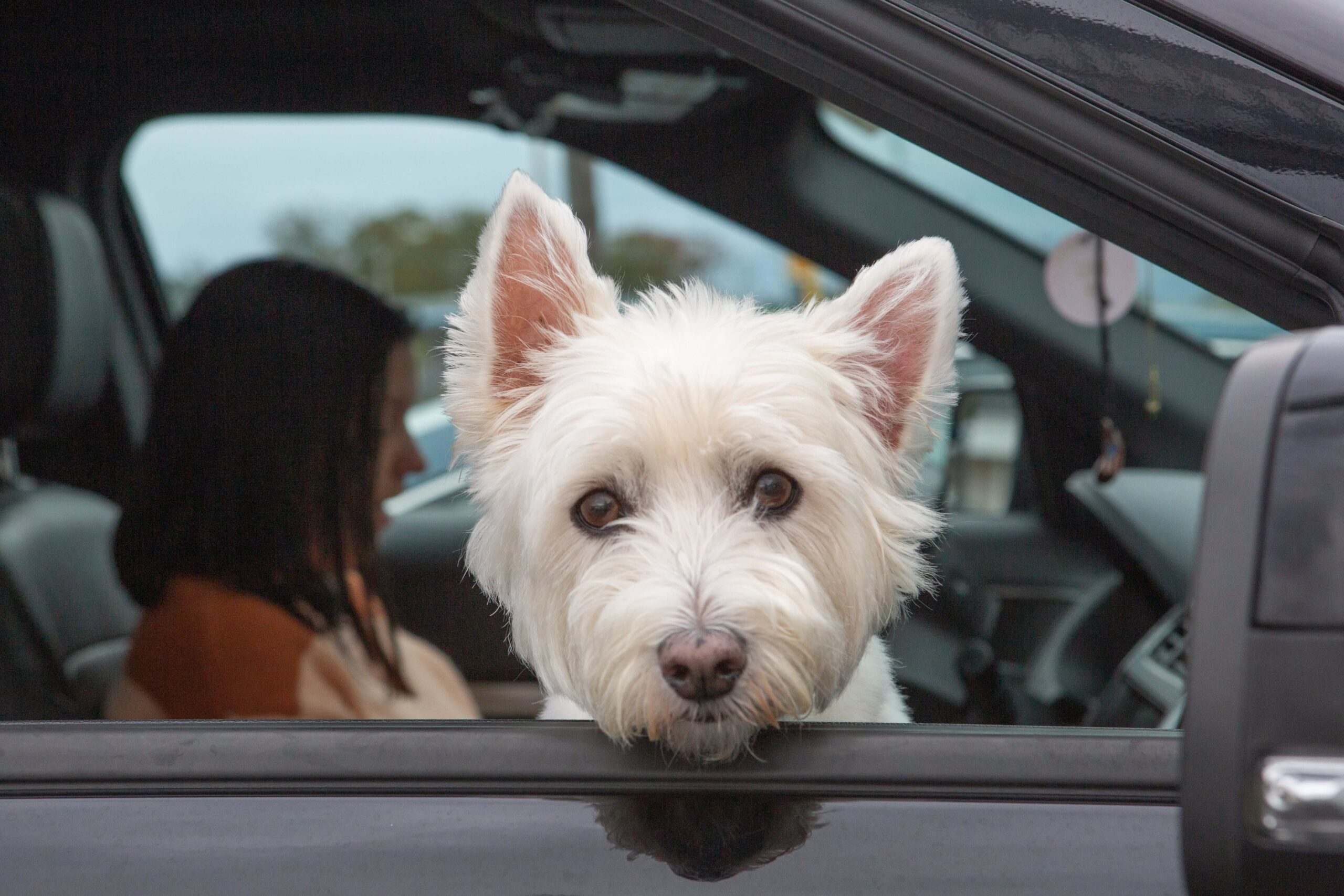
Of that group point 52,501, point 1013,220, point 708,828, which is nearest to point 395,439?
point 52,501

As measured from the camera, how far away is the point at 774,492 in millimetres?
1584

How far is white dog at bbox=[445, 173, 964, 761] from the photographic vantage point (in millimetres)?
1392

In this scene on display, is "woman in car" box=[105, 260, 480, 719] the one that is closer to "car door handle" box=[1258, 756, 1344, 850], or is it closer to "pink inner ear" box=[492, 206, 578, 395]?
"pink inner ear" box=[492, 206, 578, 395]

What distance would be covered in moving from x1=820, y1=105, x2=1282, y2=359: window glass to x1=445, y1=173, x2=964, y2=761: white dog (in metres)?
0.86

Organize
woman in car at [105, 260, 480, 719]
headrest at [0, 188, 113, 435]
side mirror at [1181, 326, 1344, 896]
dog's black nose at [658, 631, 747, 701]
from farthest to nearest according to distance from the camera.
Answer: headrest at [0, 188, 113, 435] < woman in car at [105, 260, 480, 719] < dog's black nose at [658, 631, 747, 701] < side mirror at [1181, 326, 1344, 896]

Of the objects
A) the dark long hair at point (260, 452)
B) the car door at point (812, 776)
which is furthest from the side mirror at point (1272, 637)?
the dark long hair at point (260, 452)

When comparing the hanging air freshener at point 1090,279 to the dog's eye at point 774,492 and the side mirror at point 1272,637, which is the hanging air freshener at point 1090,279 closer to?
the dog's eye at point 774,492

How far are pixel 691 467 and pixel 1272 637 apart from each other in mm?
837

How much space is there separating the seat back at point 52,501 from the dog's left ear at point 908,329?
2.14 metres

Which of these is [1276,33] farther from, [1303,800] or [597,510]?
[597,510]

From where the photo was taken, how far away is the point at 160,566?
9.34 ft

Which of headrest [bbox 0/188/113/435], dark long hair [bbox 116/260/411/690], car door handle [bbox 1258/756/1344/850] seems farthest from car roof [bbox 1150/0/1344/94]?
headrest [bbox 0/188/113/435]

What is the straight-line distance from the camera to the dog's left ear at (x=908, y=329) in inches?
63.0

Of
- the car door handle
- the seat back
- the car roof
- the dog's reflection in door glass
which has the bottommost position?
the seat back
